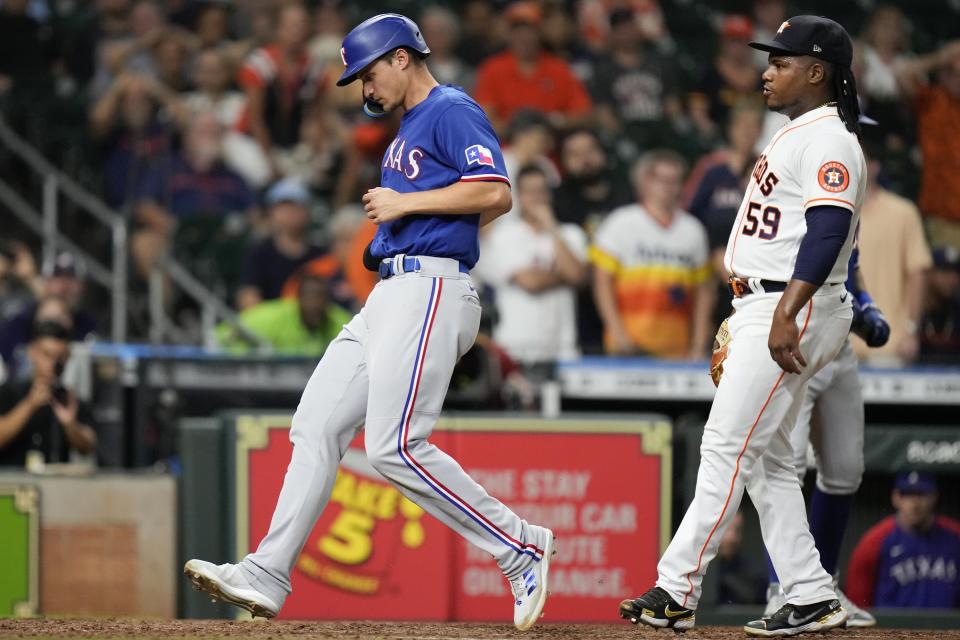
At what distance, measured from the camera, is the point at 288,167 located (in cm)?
1070

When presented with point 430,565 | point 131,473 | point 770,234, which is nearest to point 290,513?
point 770,234

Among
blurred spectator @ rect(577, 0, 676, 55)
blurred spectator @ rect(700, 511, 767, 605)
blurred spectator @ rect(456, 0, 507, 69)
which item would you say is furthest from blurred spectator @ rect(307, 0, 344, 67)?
blurred spectator @ rect(700, 511, 767, 605)

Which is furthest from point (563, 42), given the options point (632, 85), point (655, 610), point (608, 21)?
point (655, 610)

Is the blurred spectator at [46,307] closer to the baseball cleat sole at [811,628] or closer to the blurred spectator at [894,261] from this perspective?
the blurred spectator at [894,261]

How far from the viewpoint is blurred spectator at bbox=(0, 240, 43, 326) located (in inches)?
344

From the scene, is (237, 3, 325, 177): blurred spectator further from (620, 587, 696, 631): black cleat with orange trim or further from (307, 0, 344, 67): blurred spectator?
(620, 587, 696, 631): black cleat with orange trim

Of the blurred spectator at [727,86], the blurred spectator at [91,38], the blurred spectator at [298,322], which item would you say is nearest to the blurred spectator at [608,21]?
the blurred spectator at [727,86]

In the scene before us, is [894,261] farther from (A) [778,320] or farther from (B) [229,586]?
(B) [229,586]

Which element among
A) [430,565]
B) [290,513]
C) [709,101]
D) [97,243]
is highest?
[709,101]

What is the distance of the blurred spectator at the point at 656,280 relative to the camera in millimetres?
8820

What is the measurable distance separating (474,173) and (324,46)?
6703 millimetres

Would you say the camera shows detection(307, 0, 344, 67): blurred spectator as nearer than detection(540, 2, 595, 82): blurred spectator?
Yes

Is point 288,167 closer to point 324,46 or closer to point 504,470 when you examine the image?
point 324,46

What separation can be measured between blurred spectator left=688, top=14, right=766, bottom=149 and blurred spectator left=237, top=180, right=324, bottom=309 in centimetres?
302
